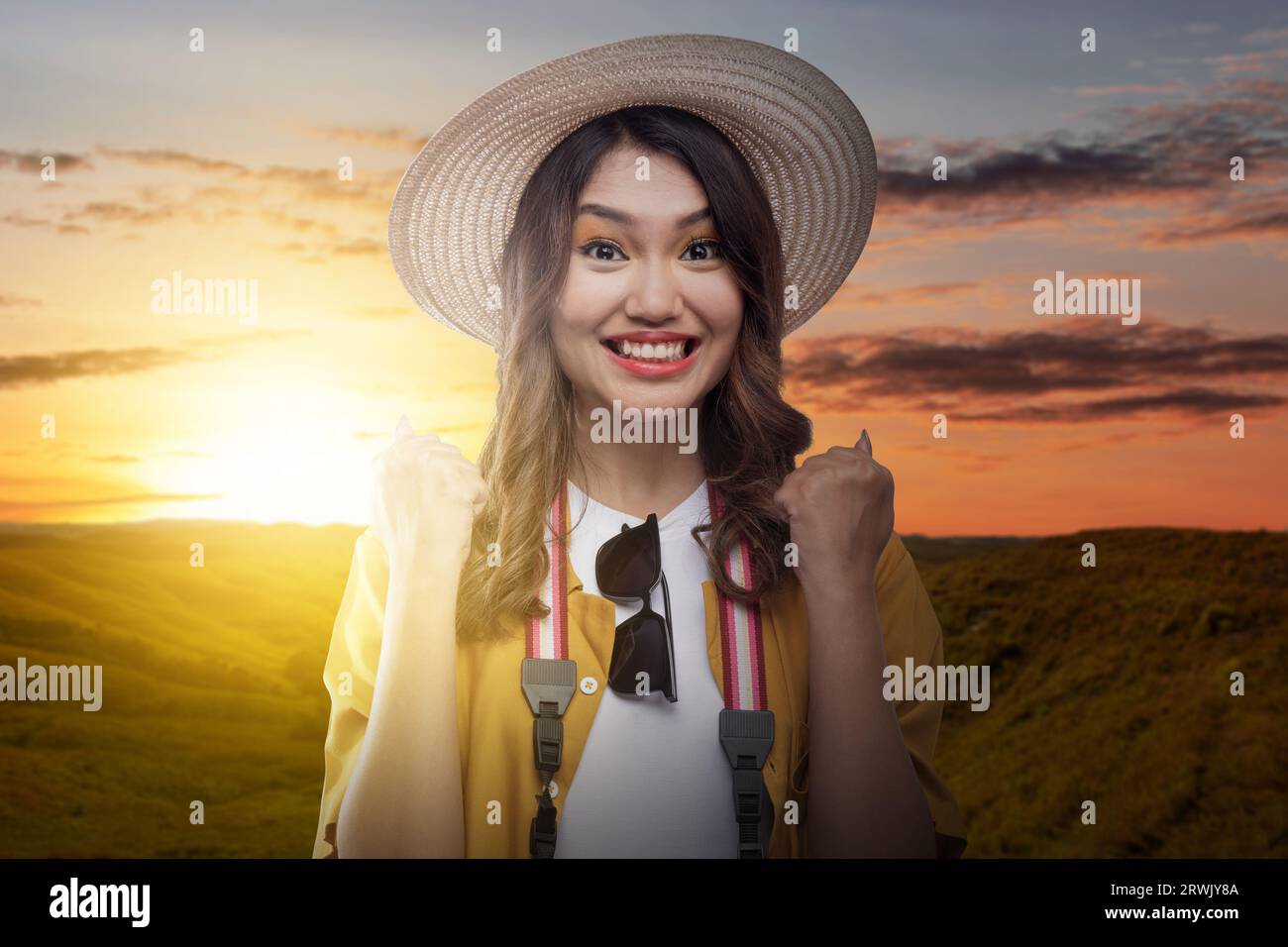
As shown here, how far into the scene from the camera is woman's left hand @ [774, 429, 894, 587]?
2.21m

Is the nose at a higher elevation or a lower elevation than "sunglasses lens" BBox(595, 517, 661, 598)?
higher

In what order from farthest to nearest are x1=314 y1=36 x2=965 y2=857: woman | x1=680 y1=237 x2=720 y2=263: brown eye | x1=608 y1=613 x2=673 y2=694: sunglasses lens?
x1=680 y1=237 x2=720 y2=263: brown eye, x1=608 y1=613 x2=673 y2=694: sunglasses lens, x1=314 y1=36 x2=965 y2=857: woman

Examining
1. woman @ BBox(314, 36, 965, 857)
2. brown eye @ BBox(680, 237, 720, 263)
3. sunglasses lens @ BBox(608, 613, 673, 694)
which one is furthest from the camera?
brown eye @ BBox(680, 237, 720, 263)

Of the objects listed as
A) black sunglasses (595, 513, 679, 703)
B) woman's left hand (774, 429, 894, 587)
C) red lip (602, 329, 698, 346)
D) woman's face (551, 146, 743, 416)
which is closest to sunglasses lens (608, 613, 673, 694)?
black sunglasses (595, 513, 679, 703)

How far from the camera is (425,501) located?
7.19 feet

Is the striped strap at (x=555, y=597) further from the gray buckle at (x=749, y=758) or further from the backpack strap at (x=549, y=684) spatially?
the gray buckle at (x=749, y=758)

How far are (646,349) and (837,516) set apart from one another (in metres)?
0.56

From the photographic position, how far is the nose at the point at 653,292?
7.64ft

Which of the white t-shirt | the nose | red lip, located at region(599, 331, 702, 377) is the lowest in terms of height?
the white t-shirt

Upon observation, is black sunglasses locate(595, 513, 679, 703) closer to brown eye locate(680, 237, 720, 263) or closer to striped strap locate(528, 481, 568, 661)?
striped strap locate(528, 481, 568, 661)

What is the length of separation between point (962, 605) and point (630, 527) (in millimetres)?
5340

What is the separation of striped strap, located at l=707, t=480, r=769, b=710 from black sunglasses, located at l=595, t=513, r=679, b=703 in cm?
12

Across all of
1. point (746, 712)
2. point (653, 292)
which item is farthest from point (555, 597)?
point (653, 292)

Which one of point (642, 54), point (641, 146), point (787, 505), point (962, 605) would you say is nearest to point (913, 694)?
point (787, 505)
